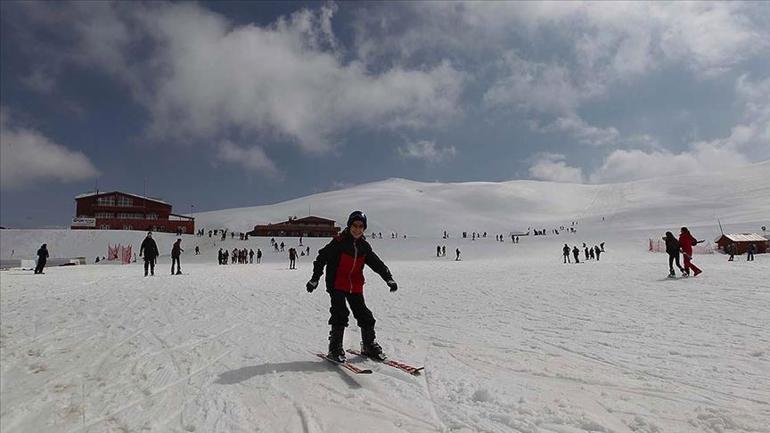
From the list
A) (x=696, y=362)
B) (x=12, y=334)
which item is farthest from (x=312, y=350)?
(x=12, y=334)

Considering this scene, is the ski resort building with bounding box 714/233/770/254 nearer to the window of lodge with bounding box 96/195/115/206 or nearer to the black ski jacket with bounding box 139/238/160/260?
the black ski jacket with bounding box 139/238/160/260

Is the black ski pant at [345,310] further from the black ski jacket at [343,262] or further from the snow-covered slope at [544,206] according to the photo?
the snow-covered slope at [544,206]

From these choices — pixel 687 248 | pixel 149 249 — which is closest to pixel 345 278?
pixel 687 248

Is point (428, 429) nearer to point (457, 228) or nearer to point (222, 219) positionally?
point (457, 228)

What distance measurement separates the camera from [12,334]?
27.1 feet

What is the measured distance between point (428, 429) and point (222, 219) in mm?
140653

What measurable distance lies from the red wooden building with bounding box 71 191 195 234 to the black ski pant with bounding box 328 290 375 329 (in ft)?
242

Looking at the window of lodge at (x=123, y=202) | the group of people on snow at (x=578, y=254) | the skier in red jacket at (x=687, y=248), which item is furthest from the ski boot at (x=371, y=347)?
the window of lodge at (x=123, y=202)

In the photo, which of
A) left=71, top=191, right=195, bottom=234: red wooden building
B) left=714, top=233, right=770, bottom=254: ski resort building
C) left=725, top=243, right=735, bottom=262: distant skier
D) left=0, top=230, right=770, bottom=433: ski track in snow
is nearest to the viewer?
left=0, top=230, right=770, bottom=433: ski track in snow

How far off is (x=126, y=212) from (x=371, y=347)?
80501 millimetres

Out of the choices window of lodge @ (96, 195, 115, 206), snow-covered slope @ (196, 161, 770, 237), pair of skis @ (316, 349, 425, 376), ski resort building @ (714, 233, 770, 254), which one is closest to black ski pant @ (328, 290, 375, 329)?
pair of skis @ (316, 349, 425, 376)

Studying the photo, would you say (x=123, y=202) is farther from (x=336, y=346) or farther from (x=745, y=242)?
(x=745, y=242)

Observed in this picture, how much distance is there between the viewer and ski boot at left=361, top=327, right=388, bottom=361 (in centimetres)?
531

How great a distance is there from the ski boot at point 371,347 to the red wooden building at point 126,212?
7392 cm
